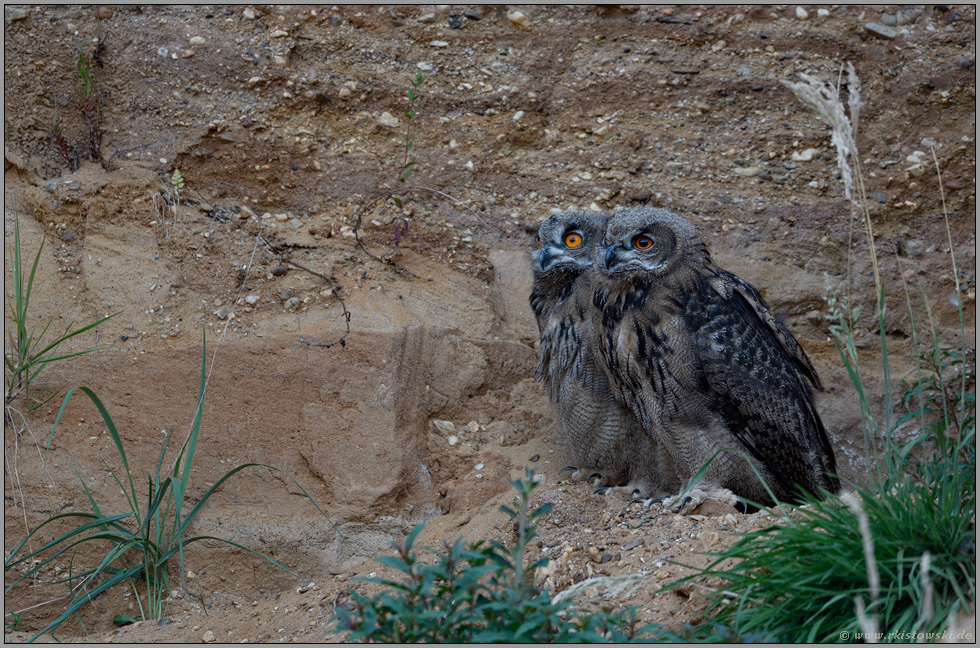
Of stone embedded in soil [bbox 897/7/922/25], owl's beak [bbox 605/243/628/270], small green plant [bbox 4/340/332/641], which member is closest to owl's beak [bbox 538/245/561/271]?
owl's beak [bbox 605/243/628/270]

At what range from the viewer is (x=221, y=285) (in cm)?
439

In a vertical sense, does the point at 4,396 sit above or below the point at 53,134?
below

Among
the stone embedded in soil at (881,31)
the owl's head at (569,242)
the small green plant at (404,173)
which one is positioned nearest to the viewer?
the owl's head at (569,242)

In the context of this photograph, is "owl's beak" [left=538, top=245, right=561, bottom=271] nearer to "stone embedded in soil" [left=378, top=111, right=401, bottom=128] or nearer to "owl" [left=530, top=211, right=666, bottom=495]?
"owl" [left=530, top=211, right=666, bottom=495]

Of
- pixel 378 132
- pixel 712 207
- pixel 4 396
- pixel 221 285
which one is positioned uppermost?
pixel 378 132

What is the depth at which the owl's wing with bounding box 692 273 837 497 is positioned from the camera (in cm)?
352

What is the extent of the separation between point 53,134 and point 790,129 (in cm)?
476

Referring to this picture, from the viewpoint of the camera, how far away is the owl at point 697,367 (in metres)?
3.54

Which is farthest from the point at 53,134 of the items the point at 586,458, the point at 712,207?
the point at 712,207

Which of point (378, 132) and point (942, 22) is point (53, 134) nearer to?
point (378, 132)

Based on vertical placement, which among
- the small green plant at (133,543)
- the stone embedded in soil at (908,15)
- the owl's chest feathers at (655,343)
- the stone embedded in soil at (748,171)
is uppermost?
the stone embedded in soil at (908,15)

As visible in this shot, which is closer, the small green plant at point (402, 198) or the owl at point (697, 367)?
the owl at point (697, 367)

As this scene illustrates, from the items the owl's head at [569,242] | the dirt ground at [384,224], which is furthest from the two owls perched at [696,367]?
the dirt ground at [384,224]

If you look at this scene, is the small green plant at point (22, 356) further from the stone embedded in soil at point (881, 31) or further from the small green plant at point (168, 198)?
the stone embedded in soil at point (881, 31)
